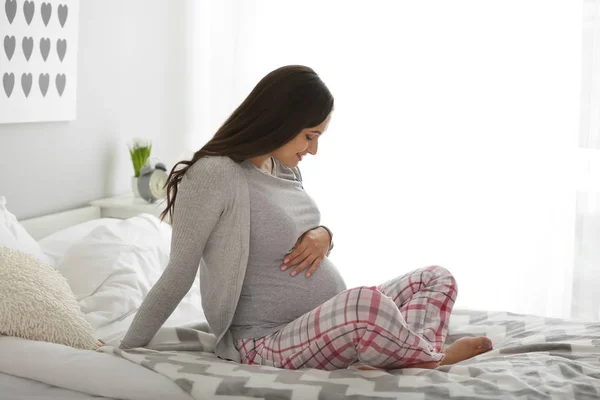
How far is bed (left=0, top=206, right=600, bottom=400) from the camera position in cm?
153

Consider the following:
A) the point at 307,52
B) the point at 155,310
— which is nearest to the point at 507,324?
the point at 155,310

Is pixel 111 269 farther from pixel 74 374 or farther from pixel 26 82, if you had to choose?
pixel 26 82

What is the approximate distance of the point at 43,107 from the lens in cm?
272

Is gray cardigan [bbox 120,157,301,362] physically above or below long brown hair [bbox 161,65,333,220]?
below

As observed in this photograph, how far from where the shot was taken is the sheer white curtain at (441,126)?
3.45 metres

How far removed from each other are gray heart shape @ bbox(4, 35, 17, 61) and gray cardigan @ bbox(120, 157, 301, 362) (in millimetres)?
1058

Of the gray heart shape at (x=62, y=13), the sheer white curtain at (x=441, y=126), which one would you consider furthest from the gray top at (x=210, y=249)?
the sheer white curtain at (x=441, y=126)

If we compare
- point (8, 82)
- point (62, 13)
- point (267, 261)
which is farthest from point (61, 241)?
point (267, 261)

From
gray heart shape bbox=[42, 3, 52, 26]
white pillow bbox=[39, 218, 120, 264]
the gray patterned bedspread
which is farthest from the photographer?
gray heart shape bbox=[42, 3, 52, 26]

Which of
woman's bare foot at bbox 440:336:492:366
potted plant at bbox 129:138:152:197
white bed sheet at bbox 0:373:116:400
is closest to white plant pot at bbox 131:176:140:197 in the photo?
potted plant at bbox 129:138:152:197

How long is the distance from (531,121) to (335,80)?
920 mm

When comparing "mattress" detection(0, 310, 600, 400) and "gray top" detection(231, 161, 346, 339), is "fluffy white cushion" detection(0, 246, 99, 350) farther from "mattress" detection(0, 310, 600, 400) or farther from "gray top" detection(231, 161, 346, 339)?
"gray top" detection(231, 161, 346, 339)

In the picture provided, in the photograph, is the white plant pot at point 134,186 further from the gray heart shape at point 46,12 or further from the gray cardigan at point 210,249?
the gray cardigan at point 210,249

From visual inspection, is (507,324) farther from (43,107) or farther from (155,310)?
(43,107)
